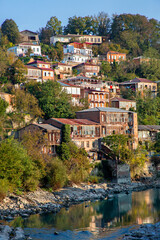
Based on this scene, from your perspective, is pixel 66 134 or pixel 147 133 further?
pixel 147 133

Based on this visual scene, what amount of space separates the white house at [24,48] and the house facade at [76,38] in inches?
459

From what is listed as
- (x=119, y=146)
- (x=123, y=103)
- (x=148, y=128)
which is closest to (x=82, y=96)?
(x=123, y=103)

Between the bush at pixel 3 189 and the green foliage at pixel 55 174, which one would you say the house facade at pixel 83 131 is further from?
the bush at pixel 3 189

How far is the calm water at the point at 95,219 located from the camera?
91.1 ft

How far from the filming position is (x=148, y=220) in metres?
31.9

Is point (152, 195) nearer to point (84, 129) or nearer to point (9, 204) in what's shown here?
point (84, 129)

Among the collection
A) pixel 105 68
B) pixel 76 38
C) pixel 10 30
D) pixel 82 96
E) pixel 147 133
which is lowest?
pixel 147 133

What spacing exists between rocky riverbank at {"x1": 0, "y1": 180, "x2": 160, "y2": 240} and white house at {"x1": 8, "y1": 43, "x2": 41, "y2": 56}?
146ft

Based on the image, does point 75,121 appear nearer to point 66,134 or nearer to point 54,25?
point 66,134

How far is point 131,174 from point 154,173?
5690mm

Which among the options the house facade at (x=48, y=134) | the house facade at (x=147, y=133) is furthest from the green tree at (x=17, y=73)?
the house facade at (x=147, y=133)

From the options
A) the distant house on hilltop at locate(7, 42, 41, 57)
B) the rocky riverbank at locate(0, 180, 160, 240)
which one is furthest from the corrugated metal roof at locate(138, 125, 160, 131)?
the distant house on hilltop at locate(7, 42, 41, 57)

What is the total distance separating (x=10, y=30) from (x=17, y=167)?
61416mm

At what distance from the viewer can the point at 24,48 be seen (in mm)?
83500
